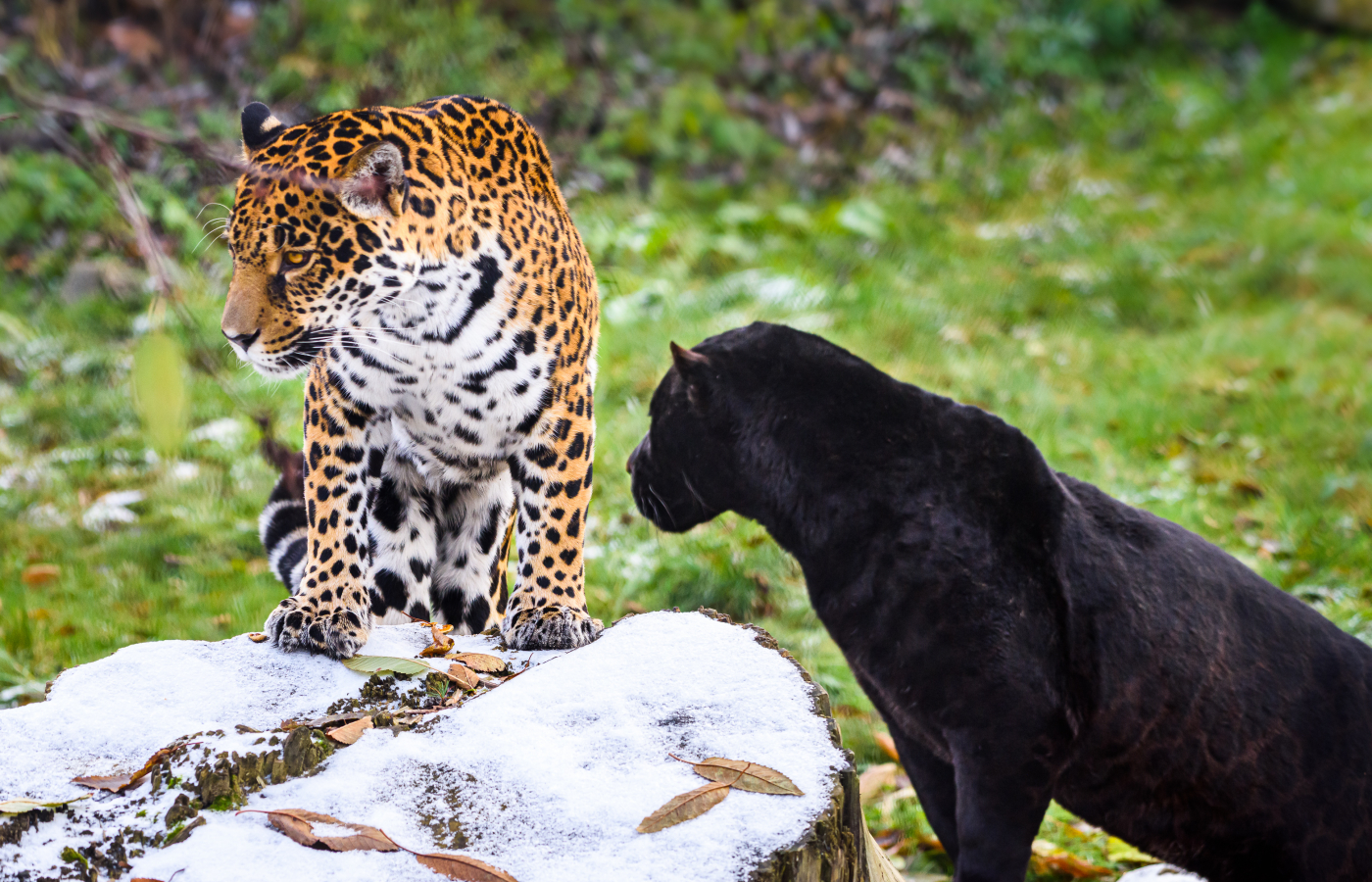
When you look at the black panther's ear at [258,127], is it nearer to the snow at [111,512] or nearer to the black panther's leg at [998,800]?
the black panther's leg at [998,800]

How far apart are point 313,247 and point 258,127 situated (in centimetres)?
54

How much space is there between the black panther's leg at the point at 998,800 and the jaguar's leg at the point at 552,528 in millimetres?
1214

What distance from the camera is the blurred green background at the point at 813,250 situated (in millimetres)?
6199

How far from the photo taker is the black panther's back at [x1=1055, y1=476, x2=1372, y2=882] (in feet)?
11.0

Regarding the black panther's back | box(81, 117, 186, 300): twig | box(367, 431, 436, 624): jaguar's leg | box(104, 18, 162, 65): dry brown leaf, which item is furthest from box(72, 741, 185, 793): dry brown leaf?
box(104, 18, 162, 65): dry brown leaf

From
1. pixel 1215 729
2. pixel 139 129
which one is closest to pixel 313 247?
pixel 139 129

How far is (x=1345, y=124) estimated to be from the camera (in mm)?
12281

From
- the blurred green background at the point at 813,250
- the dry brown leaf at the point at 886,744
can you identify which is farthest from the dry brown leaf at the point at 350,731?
the dry brown leaf at the point at 886,744

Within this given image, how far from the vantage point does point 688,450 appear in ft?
12.9

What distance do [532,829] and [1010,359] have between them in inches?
267

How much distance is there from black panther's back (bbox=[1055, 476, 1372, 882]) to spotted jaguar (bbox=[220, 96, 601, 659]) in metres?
1.52

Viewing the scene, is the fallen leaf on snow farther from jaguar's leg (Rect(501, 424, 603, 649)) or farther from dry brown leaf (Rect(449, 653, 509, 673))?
jaguar's leg (Rect(501, 424, 603, 649))

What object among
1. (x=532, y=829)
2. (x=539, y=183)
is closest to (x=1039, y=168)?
(x=539, y=183)

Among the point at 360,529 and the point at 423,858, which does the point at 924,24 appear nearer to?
the point at 360,529
